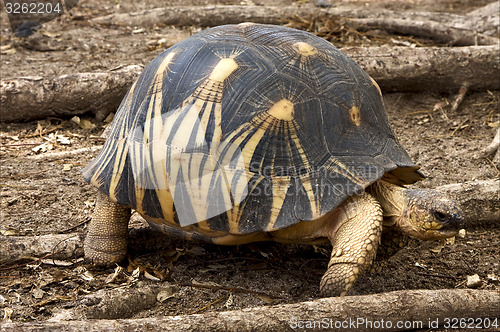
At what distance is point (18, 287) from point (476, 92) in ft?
16.7

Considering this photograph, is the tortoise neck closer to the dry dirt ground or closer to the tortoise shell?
the tortoise shell

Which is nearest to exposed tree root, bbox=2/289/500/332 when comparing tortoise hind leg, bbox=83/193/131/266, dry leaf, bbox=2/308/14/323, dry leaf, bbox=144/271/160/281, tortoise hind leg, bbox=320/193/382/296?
tortoise hind leg, bbox=320/193/382/296

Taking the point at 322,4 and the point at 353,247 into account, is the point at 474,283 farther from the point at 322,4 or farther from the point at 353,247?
the point at 322,4

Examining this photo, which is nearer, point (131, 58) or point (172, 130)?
point (172, 130)

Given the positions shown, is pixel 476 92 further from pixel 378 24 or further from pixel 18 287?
pixel 18 287

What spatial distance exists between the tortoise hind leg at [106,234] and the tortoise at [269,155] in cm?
23

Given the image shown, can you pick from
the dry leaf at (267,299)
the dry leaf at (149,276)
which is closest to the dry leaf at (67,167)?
the dry leaf at (149,276)

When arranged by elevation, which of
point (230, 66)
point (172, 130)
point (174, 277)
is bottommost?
point (174, 277)

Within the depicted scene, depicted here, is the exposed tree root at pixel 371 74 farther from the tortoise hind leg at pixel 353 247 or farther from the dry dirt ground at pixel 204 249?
the tortoise hind leg at pixel 353 247

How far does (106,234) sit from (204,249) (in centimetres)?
65

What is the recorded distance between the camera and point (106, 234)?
3391 mm

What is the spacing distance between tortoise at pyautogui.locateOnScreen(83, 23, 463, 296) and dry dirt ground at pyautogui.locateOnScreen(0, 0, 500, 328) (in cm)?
34

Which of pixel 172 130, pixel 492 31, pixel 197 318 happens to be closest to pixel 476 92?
pixel 492 31

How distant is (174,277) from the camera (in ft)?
10.9
